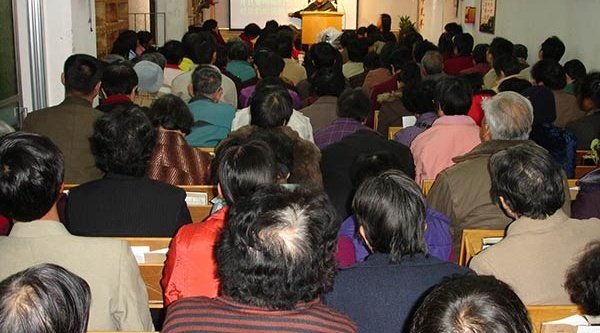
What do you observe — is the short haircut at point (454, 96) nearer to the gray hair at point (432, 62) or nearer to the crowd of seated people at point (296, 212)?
the crowd of seated people at point (296, 212)

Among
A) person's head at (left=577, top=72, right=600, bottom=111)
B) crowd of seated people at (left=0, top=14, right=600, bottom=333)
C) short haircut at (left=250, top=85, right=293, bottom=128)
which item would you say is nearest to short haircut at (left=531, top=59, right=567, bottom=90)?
crowd of seated people at (left=0, top=14, right=600, bottom=333)

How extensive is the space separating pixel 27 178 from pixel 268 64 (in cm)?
456

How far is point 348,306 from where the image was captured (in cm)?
234

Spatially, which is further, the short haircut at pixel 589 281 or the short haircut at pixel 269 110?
the short haircut at pixel 269 110

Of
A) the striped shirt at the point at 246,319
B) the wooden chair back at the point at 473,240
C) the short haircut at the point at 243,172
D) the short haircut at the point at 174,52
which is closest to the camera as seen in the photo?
the striped shirt at the point at 246,319

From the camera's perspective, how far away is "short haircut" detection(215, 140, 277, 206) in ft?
8.80

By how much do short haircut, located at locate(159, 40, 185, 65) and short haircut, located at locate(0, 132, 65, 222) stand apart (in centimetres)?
515

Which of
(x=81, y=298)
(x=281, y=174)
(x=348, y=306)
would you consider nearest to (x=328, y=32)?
(x=281, y=174)

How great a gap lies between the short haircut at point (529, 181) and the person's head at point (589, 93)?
2605 millimetres

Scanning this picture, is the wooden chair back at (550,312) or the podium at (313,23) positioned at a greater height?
the podium at (313,23)

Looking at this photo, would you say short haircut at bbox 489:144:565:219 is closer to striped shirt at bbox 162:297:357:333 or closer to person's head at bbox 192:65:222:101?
striped shirt at bbox 162:297:357:333

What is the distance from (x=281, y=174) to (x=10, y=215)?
1.06 metres

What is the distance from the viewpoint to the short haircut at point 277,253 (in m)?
1.86

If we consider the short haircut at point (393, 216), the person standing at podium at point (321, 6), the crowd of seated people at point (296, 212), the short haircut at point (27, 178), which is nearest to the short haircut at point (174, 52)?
the crowd of seated people at point (296, 212)
